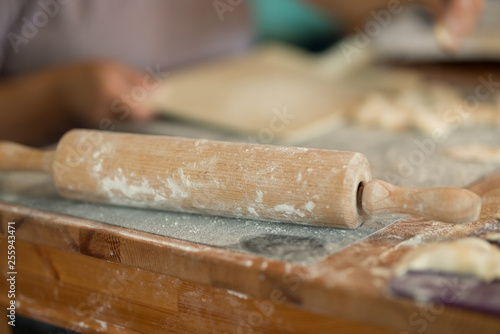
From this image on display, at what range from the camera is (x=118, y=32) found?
6.53 feet

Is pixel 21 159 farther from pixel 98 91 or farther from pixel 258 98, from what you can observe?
pixel 258 98

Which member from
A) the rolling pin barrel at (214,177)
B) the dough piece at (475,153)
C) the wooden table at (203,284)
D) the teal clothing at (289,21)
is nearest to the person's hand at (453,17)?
the dough piece at (475,153)

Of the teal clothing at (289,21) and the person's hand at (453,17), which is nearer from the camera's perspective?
the person's hand at (453,17)

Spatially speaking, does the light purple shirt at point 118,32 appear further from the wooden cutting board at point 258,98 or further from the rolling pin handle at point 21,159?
the rolling pin handle at point 21,159

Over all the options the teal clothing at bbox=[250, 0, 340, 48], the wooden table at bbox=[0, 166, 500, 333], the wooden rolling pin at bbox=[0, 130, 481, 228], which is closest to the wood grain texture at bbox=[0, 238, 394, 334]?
the wooden table at bbox=[0, 166, 500, 333]

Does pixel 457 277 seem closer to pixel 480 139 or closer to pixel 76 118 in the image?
pixel 480 139

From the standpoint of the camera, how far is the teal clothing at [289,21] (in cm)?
271

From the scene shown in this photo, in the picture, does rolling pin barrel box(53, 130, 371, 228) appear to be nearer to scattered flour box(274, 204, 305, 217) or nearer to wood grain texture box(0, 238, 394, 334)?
scattered flour box(274, 204, 305, 217)

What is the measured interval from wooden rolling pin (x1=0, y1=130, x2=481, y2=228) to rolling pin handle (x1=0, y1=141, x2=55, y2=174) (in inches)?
0.7

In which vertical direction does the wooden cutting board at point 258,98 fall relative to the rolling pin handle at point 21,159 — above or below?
below

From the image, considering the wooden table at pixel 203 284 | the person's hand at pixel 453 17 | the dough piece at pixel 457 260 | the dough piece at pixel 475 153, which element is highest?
the person's hand at pixel 453 17

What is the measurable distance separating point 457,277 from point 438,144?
0.72 metres

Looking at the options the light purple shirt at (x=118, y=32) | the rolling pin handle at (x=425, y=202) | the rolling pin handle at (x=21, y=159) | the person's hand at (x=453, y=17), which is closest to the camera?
the rolling pin handle at (x=425, y=202)

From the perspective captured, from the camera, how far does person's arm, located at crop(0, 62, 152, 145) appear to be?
5.11ft
